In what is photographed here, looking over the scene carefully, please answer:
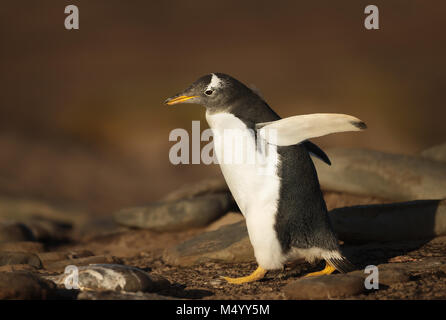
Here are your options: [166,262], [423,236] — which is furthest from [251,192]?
[423,236]

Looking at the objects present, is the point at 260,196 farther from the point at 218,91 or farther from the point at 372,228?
the point at 372,228

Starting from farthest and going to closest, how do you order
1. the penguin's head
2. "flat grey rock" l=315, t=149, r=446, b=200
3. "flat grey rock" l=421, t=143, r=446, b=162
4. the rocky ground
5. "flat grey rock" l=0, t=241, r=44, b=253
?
"flat grey rock" l=421, t=143, r=446, b=162 < "flat grey rock" l=315, t=149, r=446, b=200 < "flat grey rock" l=0, t=241, r=44, b=253 < the penguin's head < the rocky ground

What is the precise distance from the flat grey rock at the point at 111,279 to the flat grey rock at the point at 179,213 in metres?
2.09

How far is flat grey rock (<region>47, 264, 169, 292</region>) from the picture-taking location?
8.86 ft

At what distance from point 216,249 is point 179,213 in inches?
49.5

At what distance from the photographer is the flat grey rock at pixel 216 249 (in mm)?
3699

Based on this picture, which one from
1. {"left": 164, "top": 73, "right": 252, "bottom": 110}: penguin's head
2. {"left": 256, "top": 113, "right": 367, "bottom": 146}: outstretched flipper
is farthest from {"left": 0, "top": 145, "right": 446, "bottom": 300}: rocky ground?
{"left": 164, "top": 73, "right": 252, "bottom": 110}: penguin's head

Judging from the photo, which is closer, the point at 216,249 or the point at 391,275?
the point at 391,275

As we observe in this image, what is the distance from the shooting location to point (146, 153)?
30.4 ft

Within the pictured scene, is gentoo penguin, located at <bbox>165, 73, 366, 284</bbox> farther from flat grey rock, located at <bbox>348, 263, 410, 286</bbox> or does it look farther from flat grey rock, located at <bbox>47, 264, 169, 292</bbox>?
flat grey rock, located at <bbox>47, 264, 169, 292</bbox>

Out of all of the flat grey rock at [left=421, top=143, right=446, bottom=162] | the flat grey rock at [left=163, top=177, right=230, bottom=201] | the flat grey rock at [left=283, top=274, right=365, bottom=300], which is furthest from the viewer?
the flat grey rock at [left=163, top=177, right=230, bottom=201]

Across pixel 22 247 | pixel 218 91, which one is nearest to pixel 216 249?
pixel 218 91

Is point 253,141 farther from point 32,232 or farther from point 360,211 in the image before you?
point 32,232

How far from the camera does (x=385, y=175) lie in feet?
15.0
